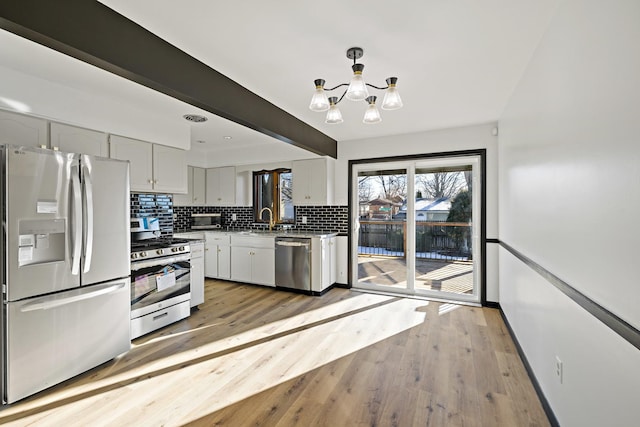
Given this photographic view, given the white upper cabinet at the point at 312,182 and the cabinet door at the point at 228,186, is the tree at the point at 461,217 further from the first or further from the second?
the cabinet door at the point at 228,186

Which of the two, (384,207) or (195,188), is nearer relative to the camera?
(384,207)

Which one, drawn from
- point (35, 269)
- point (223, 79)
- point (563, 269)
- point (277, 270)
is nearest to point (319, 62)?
point (223, 79)

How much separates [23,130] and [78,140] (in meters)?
0.39

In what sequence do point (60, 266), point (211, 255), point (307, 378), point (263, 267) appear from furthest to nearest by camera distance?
point (211, 255) → point (263, 267) → point (307, 378) → point (60, 266)

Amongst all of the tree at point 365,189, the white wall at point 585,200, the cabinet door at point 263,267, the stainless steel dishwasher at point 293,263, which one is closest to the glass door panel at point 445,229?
the tree at point 365,189

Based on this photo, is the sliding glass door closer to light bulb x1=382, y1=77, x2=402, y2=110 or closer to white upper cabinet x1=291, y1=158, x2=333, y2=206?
white upper cabinet x1=291, y1=158, x2=333, y2=206

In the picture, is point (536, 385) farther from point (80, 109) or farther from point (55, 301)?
point (80, 109)

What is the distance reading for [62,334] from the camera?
2.19 metres

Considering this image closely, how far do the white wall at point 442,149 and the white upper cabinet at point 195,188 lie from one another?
262cm

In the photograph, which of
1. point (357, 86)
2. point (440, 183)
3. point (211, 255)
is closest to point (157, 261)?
point (211, 255)

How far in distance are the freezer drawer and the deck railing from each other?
328 cm

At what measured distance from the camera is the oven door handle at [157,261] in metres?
2.91

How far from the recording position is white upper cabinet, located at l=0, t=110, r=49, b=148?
2244mm

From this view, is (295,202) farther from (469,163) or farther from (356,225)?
(469,163)
